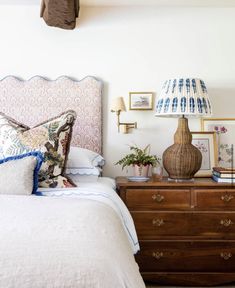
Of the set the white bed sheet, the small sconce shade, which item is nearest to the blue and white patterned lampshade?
the small sconce shade

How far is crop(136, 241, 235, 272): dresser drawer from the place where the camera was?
2.56 m

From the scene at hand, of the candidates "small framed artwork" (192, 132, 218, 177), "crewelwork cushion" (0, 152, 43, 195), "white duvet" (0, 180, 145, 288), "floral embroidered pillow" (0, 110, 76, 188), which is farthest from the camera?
"small framed artwork" (192, 132, 218, 177)

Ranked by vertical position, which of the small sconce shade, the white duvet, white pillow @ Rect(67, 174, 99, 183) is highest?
the small sconce shade

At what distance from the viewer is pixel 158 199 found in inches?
102

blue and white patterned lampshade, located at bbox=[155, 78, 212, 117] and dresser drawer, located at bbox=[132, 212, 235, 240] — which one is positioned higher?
blue and white patterned lampshade, located at bbox=[155, 78, 212, 117]

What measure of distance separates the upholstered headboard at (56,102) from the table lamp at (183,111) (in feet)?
2.01

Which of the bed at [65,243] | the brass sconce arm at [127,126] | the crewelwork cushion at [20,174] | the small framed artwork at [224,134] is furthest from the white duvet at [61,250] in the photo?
the small framed artwork at [224,134]

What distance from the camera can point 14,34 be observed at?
10.1 ft

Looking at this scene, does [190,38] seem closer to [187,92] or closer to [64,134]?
[187,92]

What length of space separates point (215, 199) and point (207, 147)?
0.58 metres

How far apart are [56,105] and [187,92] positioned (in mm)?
1119

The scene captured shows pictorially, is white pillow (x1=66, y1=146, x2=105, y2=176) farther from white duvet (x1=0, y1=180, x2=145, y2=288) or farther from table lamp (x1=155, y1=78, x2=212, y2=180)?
white duvet (x1=0, y1=180, x2=145, y2=288)

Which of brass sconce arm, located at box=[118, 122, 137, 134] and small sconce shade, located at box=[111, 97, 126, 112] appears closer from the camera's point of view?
small sconce shade, located at box=[111, 97, 126, 112]

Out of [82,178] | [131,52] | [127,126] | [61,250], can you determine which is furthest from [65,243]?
[131,52]
